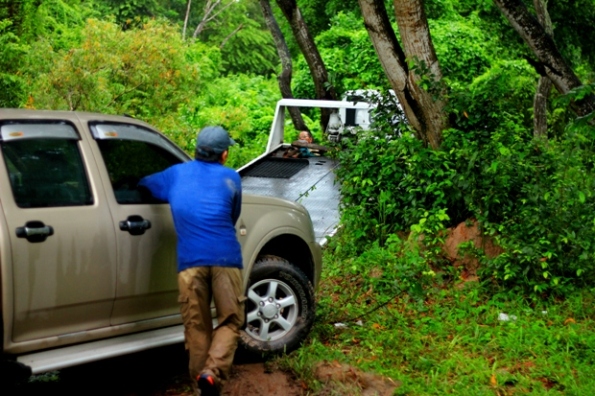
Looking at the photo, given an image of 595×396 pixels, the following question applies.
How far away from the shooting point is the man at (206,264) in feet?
20.4

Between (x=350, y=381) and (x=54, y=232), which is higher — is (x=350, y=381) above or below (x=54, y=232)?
below

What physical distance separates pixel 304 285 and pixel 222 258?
1.32m

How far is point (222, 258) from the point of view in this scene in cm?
626

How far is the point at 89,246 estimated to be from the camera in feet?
19.7

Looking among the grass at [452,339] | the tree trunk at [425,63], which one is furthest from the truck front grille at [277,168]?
the grass at [452,339]

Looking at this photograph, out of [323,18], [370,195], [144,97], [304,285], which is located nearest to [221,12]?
[323,18]

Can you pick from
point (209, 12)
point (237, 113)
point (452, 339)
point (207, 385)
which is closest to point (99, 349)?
point (207, 385)

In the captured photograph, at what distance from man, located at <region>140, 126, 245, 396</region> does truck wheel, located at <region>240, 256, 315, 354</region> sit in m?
0.80

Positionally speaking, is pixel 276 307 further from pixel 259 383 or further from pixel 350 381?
pixel 350 381

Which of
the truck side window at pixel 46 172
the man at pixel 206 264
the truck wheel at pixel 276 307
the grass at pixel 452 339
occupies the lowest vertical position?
the grass at pixel 452 339

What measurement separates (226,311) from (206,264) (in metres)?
0.32

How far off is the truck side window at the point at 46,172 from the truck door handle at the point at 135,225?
27cm

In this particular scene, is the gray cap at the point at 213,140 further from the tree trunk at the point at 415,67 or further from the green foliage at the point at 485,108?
the green foliage at the point at 485,108

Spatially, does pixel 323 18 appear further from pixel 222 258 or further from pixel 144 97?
pixel 222 258
